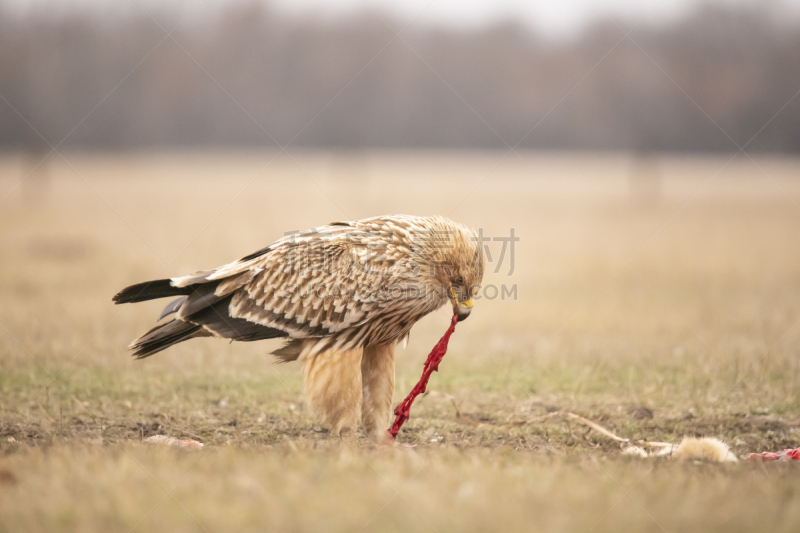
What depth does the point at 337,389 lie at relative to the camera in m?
5.33

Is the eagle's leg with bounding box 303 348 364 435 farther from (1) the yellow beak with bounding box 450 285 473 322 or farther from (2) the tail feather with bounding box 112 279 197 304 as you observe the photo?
A: (2) the tail feather with bounding box 112 279 197 304

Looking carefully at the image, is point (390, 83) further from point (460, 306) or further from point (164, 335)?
point (460, 306)

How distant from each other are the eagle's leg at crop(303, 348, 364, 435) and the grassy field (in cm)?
29

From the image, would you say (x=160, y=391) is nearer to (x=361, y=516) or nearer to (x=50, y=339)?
(x=50, y=339)

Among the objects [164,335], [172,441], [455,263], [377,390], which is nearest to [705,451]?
[455,263]

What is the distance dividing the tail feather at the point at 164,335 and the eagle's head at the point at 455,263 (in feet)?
6.80

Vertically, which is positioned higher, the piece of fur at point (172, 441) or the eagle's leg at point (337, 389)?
the eagle's leg at point (337, 389)

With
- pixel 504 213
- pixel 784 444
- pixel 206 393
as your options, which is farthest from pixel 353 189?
pixel 784 444

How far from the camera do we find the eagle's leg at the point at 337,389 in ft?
17.5

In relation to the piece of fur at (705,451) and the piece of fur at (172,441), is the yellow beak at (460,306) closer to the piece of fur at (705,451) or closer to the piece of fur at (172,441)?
the piece of fur at (705,451)

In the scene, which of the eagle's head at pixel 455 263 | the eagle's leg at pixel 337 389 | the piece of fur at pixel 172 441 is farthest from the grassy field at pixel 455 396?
the eagle's head at pixel 455 263

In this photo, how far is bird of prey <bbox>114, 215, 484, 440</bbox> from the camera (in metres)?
5.38

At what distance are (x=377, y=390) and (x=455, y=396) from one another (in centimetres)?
166

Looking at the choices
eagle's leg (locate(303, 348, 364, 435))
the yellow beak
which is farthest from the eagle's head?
eagle's leg (locate(303, 348, 364, 435))
